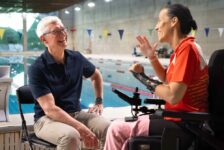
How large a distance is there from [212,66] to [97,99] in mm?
1013

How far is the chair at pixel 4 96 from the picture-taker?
2584mm

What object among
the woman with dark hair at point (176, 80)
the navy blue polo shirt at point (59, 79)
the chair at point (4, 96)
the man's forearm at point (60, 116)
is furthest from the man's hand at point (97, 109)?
the chair at point (4, 96)

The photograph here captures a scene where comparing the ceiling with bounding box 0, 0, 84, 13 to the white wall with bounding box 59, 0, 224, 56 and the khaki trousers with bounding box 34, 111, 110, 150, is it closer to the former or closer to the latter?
the white wall with bounding box 59, 0, 224, 56

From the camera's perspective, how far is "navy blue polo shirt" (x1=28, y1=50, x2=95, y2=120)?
82.8 inches

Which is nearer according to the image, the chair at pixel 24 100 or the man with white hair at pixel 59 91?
the man with white hair at pixel 59 91

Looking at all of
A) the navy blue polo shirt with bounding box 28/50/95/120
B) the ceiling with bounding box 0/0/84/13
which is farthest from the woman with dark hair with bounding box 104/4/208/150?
the ceiling with bounding box 0/0/84/13

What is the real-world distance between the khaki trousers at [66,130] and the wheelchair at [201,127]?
423 mm

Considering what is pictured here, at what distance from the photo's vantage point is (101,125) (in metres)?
2.22

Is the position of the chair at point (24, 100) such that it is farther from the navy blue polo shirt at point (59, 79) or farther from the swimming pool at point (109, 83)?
the swimming pool at point (109, 83)

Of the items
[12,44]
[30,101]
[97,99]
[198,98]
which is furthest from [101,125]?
[12,44]

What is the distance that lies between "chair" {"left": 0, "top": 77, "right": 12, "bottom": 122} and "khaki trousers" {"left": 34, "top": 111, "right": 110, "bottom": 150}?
1.91 feet

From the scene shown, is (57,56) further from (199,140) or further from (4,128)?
(199,140)

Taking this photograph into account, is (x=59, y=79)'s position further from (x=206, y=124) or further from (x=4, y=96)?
(x=206, y=124)

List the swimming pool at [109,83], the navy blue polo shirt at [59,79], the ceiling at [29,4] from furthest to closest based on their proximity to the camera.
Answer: the ceiling at [29,4] < the swimming pool at [109,83] < the navy blue polo shirt at [59,79]
